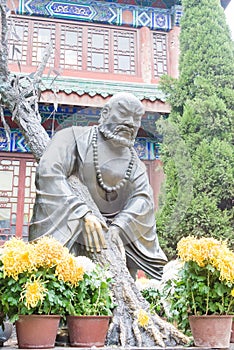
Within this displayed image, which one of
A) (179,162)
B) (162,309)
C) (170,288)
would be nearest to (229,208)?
(179,162)

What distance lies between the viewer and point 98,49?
932cm

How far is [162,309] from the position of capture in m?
3.20

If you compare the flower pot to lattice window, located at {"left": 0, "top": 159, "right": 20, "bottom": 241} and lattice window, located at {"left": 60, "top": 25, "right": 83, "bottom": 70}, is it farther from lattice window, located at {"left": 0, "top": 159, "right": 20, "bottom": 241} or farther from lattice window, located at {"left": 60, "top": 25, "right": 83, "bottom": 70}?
lattice window, located at {"left": 60, "top": 25, "right": 83, "bottom": 70}

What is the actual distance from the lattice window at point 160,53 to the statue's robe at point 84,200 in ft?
19.5

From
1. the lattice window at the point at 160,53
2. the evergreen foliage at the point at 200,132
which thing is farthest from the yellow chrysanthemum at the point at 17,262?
the lattice window at the point at 160,53

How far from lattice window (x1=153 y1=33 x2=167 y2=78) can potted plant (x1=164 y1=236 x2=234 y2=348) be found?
24.1ft

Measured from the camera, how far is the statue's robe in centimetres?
320

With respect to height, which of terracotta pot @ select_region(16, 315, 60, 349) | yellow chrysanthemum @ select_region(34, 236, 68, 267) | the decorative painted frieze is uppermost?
the decorative painted frieze

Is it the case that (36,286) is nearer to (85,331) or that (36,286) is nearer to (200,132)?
(85,331)

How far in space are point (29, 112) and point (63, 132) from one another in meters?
1.98

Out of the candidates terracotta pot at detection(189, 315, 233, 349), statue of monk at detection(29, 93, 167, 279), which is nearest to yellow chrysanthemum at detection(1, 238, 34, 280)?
terracotta pot at detection(189, 315, 233, 349)

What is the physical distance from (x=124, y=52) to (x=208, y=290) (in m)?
7.82

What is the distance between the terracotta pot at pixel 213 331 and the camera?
219 cm

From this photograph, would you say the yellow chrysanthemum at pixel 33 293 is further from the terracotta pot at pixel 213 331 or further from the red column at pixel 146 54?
the red column at pixel 146 54
